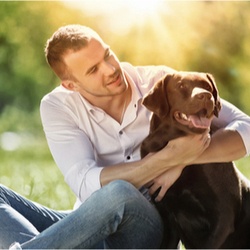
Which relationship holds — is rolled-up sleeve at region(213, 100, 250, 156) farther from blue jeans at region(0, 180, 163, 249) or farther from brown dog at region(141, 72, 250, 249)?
blue jeans at region(0, 180, 163, 249)

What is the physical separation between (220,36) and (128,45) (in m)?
1.23

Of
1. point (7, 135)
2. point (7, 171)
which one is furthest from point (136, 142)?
point (7, 135)

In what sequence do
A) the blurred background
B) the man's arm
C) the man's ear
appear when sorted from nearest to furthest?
1. the man's arm
2. the man's ear
3. the blurred background

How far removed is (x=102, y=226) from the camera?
8.13 feet

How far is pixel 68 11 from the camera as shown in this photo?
9.53m

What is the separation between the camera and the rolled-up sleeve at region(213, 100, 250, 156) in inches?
107

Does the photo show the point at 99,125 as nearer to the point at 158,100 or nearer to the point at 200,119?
the point at 158,100

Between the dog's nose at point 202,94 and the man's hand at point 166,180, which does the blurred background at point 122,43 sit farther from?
the dog's nose at point 202,94

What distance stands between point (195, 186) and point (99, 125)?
472 millimetres

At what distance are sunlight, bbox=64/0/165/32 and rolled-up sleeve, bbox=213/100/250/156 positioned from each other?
4482 mm

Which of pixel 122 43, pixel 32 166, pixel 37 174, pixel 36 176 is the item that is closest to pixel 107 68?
pixel 36 176

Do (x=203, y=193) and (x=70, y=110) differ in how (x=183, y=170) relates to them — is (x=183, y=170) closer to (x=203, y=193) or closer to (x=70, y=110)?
(x=203, y=193)

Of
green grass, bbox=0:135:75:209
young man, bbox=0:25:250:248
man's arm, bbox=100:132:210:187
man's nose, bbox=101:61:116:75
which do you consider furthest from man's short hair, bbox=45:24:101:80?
green grass, bbox=0:135:75:209

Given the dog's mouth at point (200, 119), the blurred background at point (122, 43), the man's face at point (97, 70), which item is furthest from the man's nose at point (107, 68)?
the blurred background at point (122, 43)
